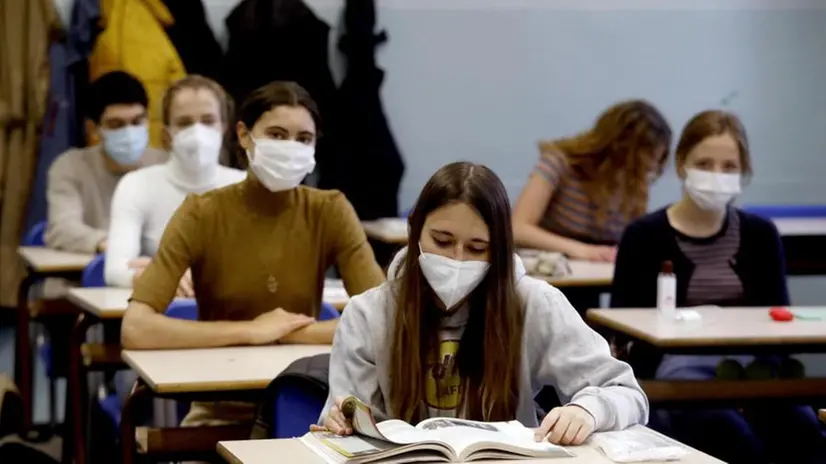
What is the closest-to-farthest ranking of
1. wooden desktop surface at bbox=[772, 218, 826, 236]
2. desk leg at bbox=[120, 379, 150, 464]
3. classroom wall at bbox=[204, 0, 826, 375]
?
desk leg at bbox=[120, 379, 150, 464]
wooden desktop surface at bbox=[772, 218, 826, 236]
classroom wall at bbox=[204, 0, 826, 375]

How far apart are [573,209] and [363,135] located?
1.95m

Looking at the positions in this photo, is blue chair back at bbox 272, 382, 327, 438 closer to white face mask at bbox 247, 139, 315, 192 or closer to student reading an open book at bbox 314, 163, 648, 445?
student reading an open book at bbox 314, 163, 648, 445

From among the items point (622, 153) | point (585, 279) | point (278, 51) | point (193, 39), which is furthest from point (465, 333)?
point (193, 39)

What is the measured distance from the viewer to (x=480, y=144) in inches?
282

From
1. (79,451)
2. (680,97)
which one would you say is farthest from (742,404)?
(680,97)

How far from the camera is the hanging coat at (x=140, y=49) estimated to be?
21.2ft

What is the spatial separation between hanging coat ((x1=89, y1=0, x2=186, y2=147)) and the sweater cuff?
4.48 metres

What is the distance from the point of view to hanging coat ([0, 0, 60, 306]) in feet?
20.9

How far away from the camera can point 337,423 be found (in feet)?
7.32

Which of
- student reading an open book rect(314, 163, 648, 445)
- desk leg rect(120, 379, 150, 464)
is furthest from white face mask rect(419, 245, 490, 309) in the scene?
desk leg rect(120, 379, 150, 464)

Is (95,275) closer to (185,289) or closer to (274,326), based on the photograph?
(185,289)

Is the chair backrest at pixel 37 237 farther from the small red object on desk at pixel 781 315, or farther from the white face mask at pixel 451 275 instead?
the white face mask at pixel 451 275

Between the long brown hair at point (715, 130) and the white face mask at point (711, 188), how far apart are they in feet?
0.26

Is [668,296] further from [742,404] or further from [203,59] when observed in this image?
[203,59]
